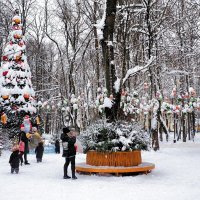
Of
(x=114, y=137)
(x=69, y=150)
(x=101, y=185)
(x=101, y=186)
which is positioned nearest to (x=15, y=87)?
(x=114, y=137)

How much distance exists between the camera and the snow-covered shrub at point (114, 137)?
12383 mm

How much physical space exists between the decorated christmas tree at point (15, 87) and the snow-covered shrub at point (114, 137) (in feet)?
44.3

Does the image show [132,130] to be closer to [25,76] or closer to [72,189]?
[72,189]

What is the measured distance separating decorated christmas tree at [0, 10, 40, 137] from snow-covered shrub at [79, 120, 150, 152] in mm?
13506

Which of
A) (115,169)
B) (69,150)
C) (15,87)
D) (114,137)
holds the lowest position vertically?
(115,169)

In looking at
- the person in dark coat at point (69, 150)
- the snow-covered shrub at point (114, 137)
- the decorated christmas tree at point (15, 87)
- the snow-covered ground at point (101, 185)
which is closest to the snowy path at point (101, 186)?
the snow-covered ground at point (101, 185)

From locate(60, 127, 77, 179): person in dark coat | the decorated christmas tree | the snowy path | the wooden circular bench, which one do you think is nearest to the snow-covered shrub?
the wooden circular bench

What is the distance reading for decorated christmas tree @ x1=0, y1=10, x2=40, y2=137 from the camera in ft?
85.6

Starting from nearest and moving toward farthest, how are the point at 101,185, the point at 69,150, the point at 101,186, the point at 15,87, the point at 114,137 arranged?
the point at 101,186
the point at 101,185
the point at 69,150
the point at 114,137
the point at 15,87

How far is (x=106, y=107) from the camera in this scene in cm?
1405

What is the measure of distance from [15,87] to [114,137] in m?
15.5

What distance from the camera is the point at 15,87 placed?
26.6m

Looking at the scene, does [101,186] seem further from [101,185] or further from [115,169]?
[115,169]

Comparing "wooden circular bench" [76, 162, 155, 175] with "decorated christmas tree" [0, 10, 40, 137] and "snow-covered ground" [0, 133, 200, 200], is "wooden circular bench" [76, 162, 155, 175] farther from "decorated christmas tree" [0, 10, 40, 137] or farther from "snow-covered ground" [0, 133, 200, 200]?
"decorated christmas tree" [0, 10, 40, 137]
